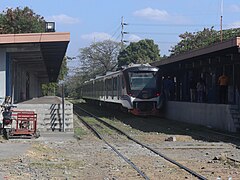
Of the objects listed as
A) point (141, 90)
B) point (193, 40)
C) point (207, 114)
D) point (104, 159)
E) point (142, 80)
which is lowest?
point (104, 159)

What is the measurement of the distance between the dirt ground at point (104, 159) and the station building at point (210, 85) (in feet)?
12.7

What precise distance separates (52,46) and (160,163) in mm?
11860

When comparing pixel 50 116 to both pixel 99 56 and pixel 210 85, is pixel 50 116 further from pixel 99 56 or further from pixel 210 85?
pixel 99 56

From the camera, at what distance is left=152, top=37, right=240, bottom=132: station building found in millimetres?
20484

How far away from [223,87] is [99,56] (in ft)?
237

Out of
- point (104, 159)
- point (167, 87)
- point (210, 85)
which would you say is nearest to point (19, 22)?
point (167, 87)

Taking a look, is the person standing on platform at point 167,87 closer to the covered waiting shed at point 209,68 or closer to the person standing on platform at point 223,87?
the covered waiting shed at point 209,68

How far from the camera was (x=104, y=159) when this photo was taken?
40.9 feet

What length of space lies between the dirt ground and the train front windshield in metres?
10.6

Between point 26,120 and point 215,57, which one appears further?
point 215,57

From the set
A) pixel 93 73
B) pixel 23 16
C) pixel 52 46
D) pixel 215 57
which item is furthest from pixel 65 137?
pixel 93 73

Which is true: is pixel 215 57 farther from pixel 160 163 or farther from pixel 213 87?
pixel 160 163

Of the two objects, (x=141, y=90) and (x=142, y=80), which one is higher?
(x=142, y=80)

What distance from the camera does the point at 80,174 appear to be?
403 inches
